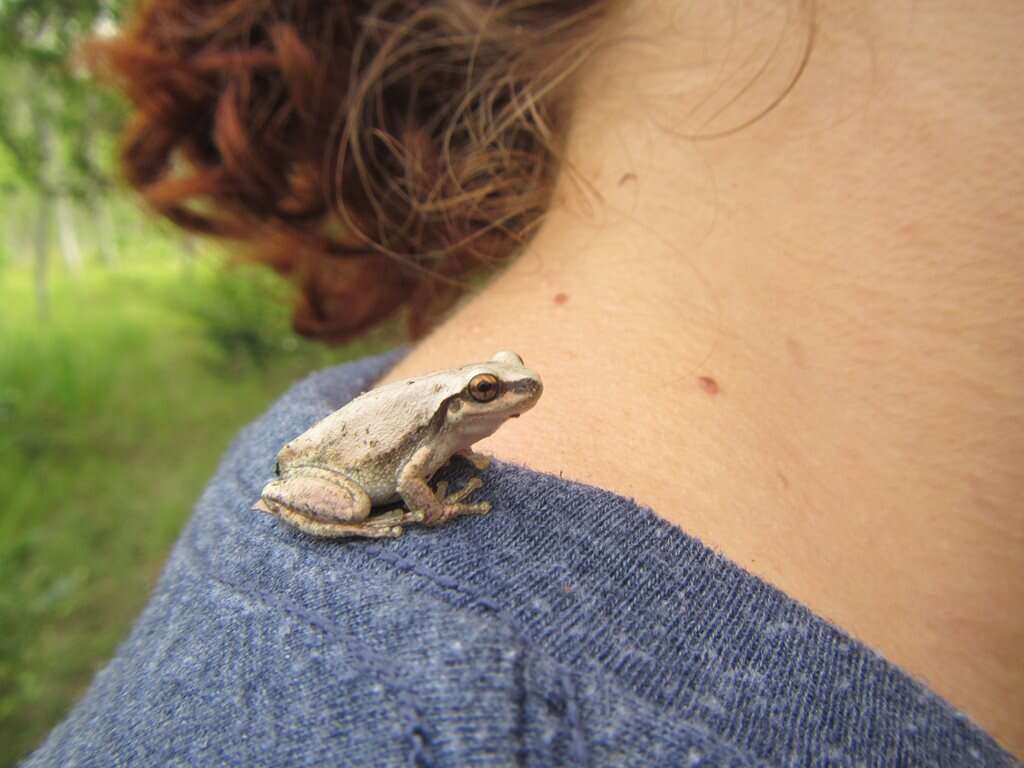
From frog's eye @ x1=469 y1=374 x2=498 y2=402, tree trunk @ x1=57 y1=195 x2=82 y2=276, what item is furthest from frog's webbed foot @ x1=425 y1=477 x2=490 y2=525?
tree trunk @ x1=57 y1=195 x2=82 y2=276

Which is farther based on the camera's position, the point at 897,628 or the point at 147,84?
the point at 147,84

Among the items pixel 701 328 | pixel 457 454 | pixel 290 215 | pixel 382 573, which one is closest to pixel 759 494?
pixel 701 328

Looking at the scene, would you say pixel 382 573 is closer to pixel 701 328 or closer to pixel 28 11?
pixel 701 328

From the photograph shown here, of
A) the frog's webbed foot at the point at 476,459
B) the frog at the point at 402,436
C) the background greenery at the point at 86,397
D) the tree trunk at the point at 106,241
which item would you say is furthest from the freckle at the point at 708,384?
the tree trunk at the point at 106,241

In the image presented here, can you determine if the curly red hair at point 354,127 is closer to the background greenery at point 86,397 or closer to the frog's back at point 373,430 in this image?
the background greenery at point 86,397

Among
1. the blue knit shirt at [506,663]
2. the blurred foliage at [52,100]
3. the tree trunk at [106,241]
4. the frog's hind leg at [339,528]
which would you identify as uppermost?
the blurred foliage at [52,100]

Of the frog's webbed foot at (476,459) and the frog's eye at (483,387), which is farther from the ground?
the frog's eye at (483,387)

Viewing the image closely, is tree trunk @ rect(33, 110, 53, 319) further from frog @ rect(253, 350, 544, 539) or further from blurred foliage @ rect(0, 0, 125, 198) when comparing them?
frog @ rect(253, 350, 544, 539)
